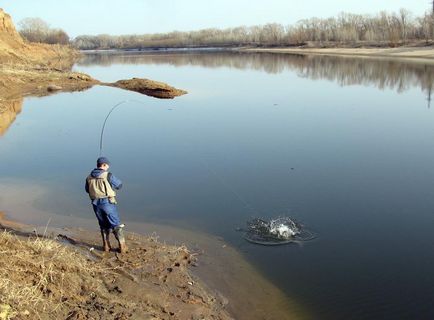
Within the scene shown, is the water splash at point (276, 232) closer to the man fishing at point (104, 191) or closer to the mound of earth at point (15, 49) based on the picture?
the man fishing at point (104, 191)

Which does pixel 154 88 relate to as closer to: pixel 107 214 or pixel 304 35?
pixel 107 214

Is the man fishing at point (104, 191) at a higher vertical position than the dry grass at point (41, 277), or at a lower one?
higher

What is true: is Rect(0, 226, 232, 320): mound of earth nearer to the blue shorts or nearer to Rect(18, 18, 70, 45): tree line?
the blue shorts

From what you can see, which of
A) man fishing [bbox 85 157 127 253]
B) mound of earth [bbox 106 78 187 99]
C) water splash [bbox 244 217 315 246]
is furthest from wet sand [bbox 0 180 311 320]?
mound of earth [bbox 106 78 187 99]

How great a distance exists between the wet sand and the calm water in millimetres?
250

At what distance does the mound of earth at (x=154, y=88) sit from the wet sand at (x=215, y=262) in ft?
63.2

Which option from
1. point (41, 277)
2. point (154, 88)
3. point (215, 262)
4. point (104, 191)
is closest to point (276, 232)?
point (215, 262)

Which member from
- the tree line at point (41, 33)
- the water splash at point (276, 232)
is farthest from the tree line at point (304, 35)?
the water splash at point (276, 232)

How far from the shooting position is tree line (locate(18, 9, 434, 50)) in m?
73.1

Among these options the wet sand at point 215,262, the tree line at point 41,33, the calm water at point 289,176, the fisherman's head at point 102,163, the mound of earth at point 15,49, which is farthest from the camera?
the tree line at point 41,33

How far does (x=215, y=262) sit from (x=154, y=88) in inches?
942

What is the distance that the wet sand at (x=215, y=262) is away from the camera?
6.04 meters

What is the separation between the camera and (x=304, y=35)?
101m

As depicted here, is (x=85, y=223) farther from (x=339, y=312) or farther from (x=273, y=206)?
(x=339, y=312)
